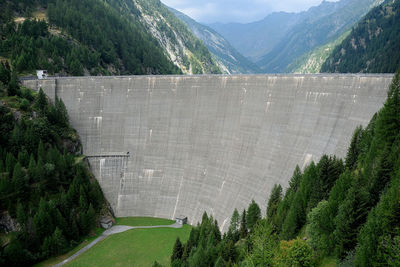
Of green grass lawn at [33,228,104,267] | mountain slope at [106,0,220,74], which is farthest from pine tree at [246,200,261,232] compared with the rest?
mountain slope at [106,0,220,74]

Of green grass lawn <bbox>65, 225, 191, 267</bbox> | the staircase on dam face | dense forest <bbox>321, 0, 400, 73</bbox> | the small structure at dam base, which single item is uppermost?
dense forest <bbox>321, 0, 400, 73</bbox>

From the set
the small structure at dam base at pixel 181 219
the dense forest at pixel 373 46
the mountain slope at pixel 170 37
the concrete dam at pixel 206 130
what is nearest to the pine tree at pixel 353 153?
the concrete dam at pixel 206 130

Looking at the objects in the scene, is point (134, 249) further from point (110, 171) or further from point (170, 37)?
point (170, 37)

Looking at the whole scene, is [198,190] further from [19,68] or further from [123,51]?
[123,51]

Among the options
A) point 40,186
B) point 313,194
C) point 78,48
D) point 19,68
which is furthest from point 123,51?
point 313,194

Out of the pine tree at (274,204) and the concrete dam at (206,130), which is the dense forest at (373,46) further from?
the pine tree at (274,204)

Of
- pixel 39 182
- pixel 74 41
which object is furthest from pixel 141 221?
pixel 74 41

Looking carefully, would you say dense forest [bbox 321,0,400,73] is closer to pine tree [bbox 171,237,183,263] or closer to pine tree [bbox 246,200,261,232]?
pine tree [bbox 246,200,261,232]
